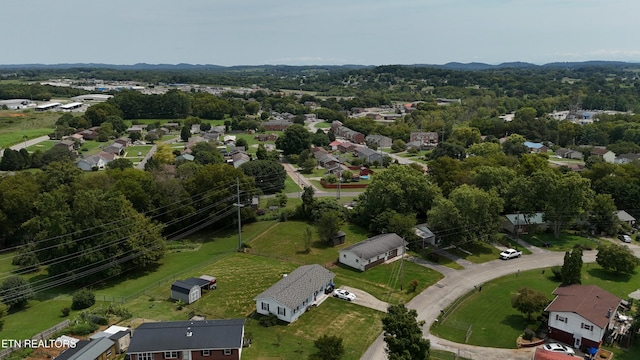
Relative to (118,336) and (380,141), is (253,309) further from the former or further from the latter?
(380,141)

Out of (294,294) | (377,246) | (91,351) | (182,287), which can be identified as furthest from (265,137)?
(91,351)

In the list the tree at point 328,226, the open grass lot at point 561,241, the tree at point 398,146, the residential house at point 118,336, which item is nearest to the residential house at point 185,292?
the residential house at point 118,336

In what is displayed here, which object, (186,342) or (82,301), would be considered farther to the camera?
(82,301)

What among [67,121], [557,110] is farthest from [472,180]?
[557,110]

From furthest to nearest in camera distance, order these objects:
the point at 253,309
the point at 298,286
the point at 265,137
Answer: the point at 265,137 < the point at 298,286 < the point at 253,309

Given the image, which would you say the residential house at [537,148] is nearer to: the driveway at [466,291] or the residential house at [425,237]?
the driveway at [466,291]

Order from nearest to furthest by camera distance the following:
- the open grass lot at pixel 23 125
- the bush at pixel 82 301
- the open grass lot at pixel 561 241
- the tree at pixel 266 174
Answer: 1. the bush at pixel 82 301
2. the open grass lot at pixel 561 241
3. the tree at pixel 266 174
4. the open grass lot at pixel 23 125

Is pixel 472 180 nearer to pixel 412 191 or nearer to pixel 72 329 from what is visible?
pixel 412 191
